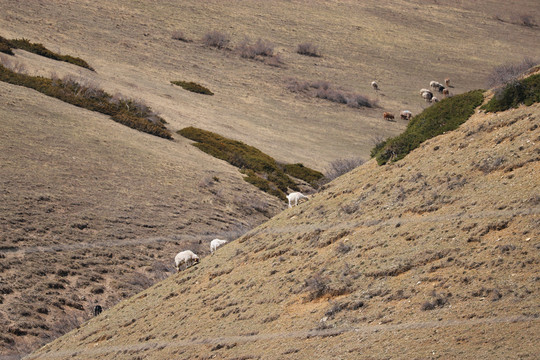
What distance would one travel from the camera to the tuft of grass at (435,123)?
15.0 m

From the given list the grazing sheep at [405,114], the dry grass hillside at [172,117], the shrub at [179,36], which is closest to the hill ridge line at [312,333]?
the dry grass hillside at [172,117]

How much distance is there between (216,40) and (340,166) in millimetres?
30195

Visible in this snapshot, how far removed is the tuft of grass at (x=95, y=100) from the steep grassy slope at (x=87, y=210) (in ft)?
3.69

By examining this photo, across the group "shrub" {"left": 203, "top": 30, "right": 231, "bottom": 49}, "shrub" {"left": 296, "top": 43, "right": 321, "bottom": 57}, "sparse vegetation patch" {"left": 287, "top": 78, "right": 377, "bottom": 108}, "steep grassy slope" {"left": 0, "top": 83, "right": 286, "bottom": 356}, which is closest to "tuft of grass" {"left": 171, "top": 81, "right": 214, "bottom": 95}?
"sparse vegetation patch" {"left": 287, "top": 78, "right": 377, "bottom": 108}

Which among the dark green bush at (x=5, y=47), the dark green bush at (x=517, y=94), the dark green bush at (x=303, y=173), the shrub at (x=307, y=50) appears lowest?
the dark green bush at (x=303, y=173)

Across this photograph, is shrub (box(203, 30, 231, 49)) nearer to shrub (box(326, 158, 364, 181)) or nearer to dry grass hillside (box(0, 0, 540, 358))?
dry grass hillside (box(0, 0, 540, 358))

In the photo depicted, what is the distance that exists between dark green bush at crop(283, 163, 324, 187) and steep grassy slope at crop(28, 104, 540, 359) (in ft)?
62.9

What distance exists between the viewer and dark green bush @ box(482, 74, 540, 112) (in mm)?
13484

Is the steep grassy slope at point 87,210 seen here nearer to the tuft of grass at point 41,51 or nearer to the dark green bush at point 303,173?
the dark green bush at point 303,173

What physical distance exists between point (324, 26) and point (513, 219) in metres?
64.5

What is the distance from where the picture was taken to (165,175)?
2864 cm

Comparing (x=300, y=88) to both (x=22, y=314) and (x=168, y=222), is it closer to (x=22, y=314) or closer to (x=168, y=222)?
(x=168, y=222)

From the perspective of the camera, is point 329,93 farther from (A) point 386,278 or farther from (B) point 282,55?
(A) point 386,278

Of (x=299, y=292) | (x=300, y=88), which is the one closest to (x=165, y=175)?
(x=299, y=292)
